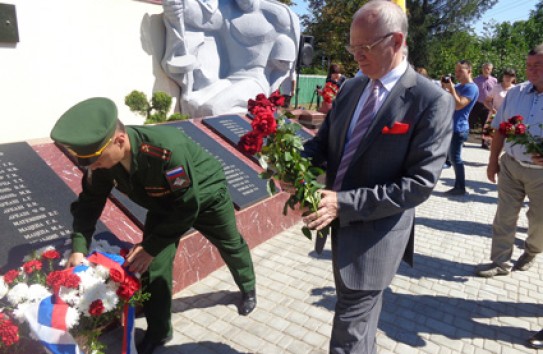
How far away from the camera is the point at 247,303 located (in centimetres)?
269

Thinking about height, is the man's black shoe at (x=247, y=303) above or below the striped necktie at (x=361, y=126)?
below

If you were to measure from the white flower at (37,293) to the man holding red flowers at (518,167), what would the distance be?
2.95 metres

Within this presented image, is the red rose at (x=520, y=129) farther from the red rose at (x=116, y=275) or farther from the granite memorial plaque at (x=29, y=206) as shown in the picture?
the granite memorial plaque at (x=29, y=206)

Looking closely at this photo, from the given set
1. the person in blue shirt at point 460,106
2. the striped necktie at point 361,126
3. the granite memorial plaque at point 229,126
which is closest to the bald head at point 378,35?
the striped necktie at point 361,126

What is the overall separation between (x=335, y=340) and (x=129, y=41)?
19.9 feet

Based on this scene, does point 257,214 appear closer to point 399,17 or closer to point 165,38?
point 399,17

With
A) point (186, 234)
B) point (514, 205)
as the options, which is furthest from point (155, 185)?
point (514, 205)

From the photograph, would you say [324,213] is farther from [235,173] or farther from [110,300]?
[235,173]

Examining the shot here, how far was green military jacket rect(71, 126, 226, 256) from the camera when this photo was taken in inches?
67.1

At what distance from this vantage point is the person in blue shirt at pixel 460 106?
4.93m

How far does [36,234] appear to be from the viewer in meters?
2.30

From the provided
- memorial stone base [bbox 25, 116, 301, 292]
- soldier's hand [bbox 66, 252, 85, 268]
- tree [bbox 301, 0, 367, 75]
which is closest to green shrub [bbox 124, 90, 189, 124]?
memorial stone base [bbox 25, 116, 301, 292]

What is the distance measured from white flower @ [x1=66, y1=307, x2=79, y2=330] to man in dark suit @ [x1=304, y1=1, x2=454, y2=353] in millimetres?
945

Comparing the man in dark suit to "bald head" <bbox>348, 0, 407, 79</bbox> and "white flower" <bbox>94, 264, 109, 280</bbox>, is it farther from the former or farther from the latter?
"white flower" <bbox>94, 264, 109, 280</bbox>
